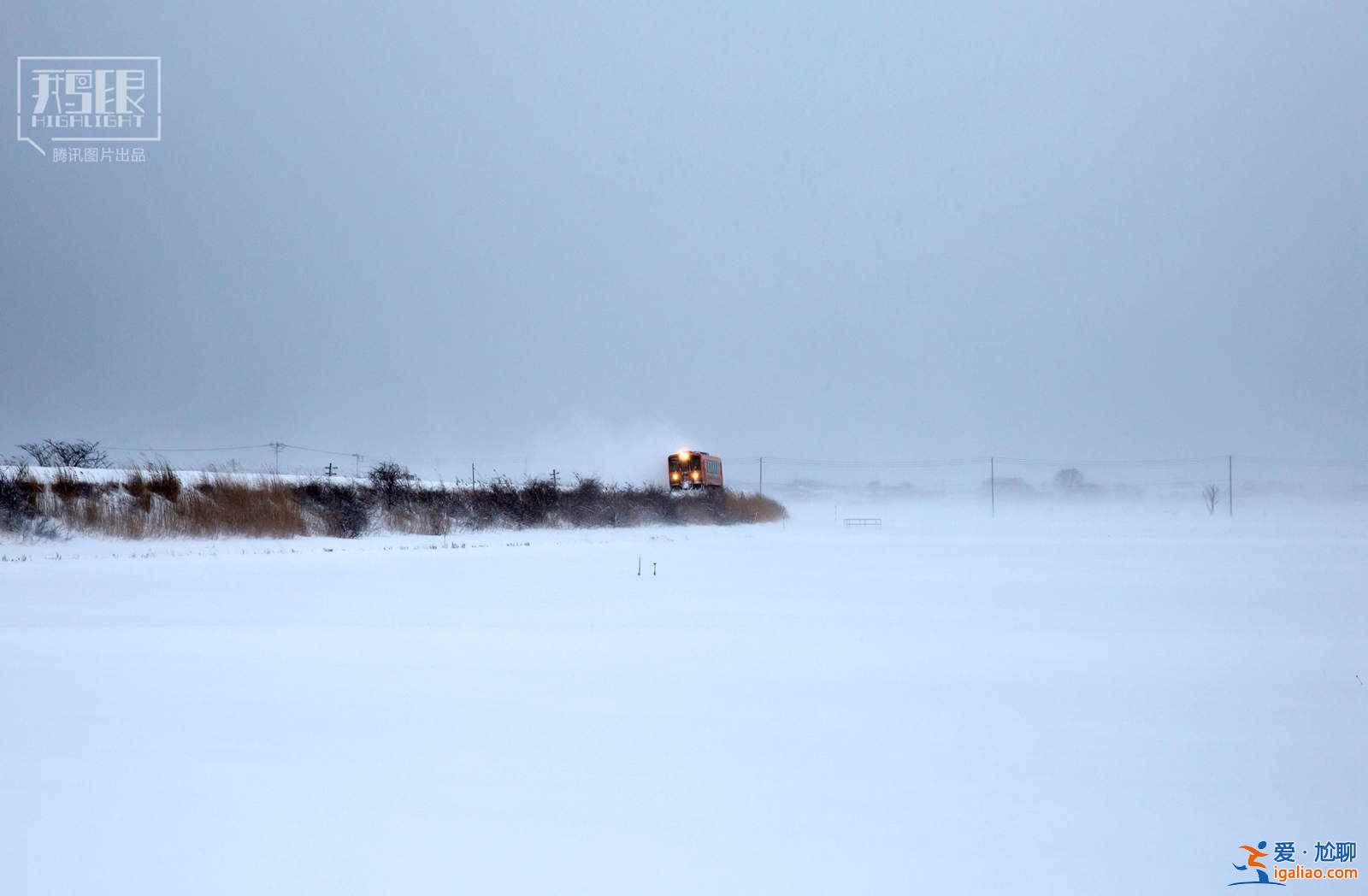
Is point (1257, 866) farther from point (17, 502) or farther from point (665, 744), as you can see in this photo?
point (17, 502)

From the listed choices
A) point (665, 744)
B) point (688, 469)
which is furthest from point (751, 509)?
point (665, 744)

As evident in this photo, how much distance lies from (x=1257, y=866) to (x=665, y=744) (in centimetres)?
207

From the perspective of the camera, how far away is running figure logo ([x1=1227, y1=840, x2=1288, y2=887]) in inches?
110

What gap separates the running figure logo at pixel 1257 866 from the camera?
110 inches

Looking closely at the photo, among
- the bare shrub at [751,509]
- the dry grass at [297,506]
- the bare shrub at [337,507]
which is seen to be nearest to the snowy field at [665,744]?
the dry grass at [297,506]

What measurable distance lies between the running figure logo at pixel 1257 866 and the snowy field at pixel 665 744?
0.04 metres

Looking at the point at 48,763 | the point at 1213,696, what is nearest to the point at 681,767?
the point at 48,763

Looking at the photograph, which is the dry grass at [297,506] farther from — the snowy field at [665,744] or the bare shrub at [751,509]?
the snowy field at [665,744]

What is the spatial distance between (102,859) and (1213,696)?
15.8 feet

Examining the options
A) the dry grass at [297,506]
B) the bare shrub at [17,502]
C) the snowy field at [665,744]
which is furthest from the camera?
the dry grass at [297,506]

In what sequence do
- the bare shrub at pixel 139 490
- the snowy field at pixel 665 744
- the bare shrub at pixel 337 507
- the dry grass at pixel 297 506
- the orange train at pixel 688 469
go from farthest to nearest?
the orange train at pixel 688 469
the bare shrub at pixel 337 507
the bare shrub at pixel 139 490
the dry grass at pixel 297 506
the snowy field at pixel 665 744

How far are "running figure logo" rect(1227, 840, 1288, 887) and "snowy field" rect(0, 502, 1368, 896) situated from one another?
4 cm

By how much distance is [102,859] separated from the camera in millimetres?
2727

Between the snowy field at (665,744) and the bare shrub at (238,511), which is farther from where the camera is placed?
the bare shrub at (238,511)
